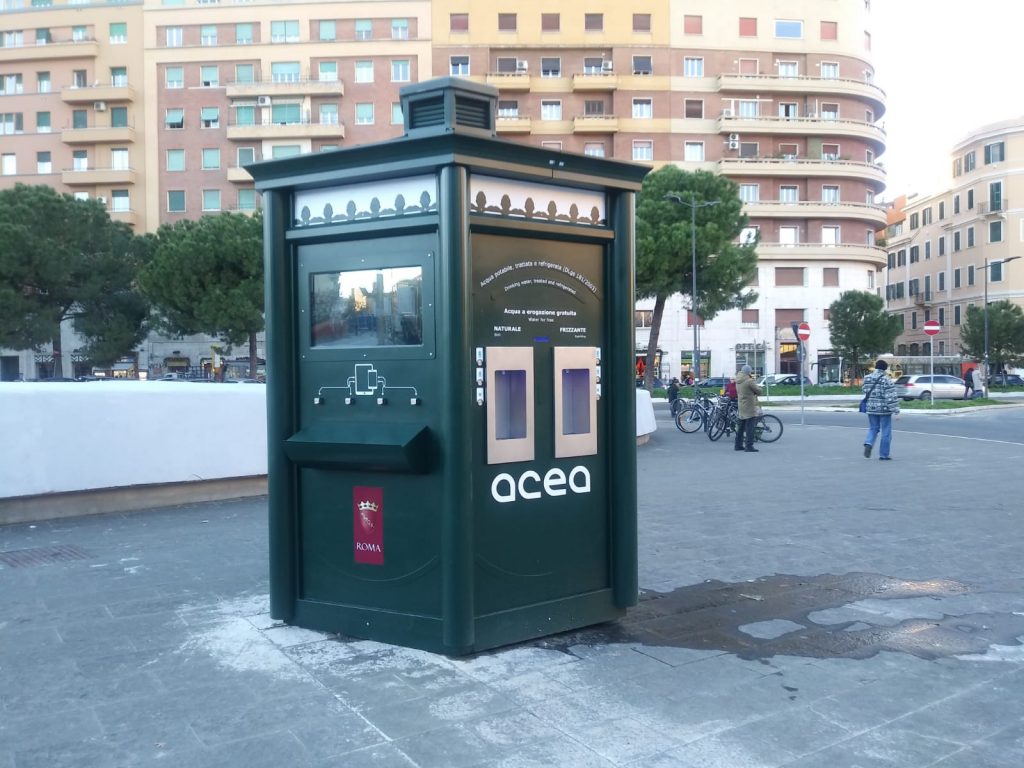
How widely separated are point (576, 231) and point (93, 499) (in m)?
6.34

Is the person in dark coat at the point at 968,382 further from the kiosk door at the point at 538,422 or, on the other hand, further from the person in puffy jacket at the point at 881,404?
the kiosk door at the point at 538,422

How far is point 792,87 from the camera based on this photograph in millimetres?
56750

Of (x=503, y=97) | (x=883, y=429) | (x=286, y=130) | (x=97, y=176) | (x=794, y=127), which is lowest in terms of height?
(x=883, y=429)

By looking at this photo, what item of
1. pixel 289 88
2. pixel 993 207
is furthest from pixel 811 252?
pixel 289 88

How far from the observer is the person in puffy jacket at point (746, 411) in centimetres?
1625

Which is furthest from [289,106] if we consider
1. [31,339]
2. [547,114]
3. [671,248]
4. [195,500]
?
[195,500]

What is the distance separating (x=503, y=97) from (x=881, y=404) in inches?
1854

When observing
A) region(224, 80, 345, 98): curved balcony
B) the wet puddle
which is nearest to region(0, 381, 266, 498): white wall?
the wet puddle

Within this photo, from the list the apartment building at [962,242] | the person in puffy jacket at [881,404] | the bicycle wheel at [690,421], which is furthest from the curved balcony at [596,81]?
the person in puffy jacket at [881,404]

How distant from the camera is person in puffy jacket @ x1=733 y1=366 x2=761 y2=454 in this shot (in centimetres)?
1625

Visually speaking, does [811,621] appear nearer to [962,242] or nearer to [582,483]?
[582,483]

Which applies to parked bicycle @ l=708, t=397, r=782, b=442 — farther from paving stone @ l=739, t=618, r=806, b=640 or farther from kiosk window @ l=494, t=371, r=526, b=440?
kiosk window @ l=494, t=371, r=526, b=440

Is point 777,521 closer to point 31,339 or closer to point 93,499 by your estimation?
point 93,499

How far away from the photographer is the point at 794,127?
5675cm
